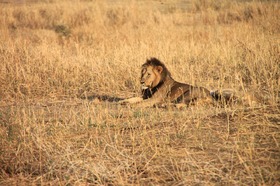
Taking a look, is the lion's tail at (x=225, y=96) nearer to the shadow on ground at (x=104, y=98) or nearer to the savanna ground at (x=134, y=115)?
the savanna ground at (x=134, y=115)

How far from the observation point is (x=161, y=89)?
8.14 meters

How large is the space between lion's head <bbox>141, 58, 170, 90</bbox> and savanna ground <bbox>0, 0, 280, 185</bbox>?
75 cm

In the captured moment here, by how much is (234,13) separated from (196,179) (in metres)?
15.5

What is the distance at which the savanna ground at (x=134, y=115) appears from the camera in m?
4.41

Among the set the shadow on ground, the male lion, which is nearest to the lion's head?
the male lion

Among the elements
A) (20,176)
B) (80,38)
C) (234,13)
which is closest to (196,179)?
(20,176)

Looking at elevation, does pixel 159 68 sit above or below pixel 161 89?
above

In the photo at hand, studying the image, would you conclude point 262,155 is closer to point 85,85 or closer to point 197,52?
point 85,85

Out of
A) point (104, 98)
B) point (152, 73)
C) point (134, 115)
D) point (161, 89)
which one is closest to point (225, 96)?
point (161, 89)

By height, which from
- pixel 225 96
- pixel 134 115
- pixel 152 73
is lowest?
pixel 134 115

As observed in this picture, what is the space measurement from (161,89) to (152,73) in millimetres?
316

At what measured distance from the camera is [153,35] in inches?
592

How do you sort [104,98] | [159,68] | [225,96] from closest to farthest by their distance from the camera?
[225,96] → [159,68] → [104,98]

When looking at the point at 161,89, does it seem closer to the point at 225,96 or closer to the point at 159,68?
the point at 159,68
